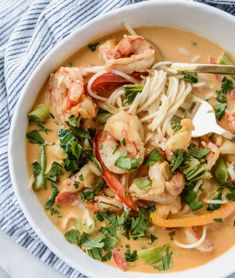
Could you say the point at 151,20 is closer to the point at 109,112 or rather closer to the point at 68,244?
the point at 109,112

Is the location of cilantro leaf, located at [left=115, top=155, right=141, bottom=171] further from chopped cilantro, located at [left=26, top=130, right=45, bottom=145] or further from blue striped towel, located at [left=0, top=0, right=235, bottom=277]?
blue striped towel, located at [left=0, top=0, right=235, bottom=277]

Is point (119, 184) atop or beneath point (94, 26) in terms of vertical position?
beneath

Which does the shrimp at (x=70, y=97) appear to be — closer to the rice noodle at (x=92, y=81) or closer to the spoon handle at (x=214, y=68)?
the rice noodle at (x=92, y=81)

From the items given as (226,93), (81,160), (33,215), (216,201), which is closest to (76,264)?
(33,215)

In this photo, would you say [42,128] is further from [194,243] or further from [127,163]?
[194,243]

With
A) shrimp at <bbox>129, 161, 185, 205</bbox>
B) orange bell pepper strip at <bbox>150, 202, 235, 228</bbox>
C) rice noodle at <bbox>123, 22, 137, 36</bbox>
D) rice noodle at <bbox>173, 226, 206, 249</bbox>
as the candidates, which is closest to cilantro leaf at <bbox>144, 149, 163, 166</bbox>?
shrimp at <bbox>129, 161, 185, 205</bbox>

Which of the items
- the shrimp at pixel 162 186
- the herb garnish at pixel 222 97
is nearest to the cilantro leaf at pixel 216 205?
the shrimp at pixel 162 186
